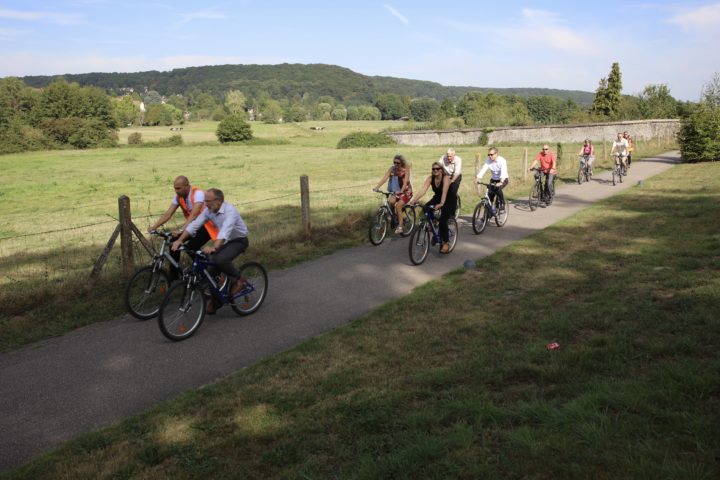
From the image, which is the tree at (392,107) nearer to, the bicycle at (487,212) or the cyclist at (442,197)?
the bicycle at (487,212)

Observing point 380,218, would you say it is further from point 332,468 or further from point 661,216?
point 332,468

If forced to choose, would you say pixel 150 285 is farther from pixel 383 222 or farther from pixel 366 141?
pixel 366 141

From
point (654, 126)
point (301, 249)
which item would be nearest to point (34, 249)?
point (301, 249)

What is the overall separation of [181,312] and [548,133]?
57.7m

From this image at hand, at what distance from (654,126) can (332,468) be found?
187 ft

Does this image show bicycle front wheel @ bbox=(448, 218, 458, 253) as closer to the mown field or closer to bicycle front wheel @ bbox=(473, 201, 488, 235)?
bicycle front wheel @ bbox=(473, 201, 488, 235)

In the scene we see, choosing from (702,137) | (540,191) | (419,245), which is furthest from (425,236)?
(702,137)

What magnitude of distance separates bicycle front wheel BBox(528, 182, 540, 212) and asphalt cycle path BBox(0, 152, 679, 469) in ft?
21.5

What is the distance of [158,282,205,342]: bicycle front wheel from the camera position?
6848mm

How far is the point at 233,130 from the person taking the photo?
77750 millimetres

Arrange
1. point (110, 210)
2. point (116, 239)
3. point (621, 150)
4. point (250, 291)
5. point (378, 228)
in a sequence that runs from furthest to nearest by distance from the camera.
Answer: point (110, 210)
point (621, 150)
point (116, 239)
point (378, 228)
point (250, 291)

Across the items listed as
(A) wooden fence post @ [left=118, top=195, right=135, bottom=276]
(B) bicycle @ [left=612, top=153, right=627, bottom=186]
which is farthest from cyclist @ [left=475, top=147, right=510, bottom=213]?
(B) bicycle @ [left=612, top=153, right=627, bottom=186]

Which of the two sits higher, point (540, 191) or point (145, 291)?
point (540, 191)

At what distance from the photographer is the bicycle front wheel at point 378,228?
1234 centimetres
